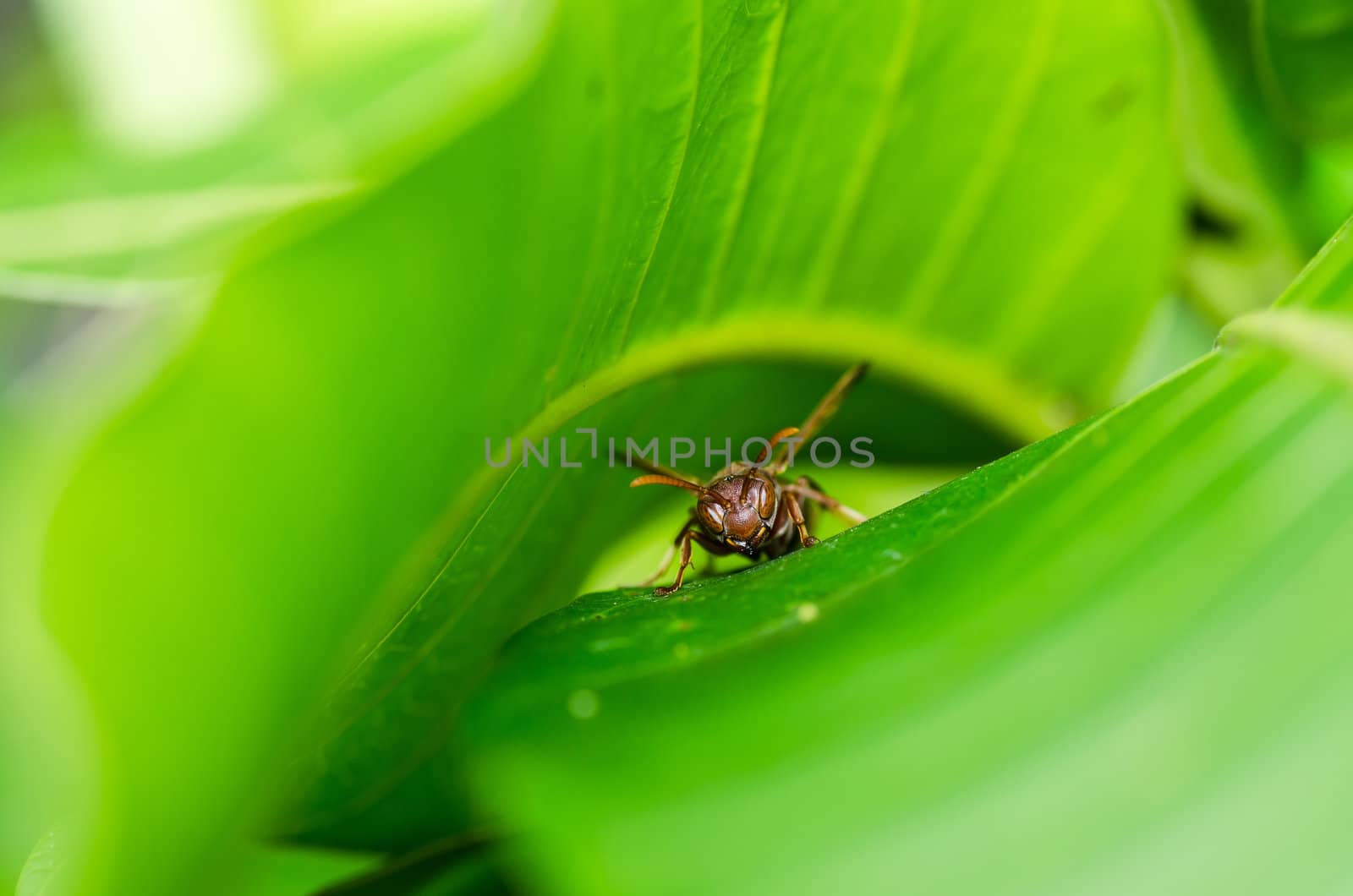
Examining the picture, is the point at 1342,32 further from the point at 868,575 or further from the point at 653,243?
the point at 868,575

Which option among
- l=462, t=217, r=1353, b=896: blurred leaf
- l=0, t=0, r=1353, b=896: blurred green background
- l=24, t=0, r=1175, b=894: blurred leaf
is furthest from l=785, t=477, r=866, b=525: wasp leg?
l=462, t=217, r=1353, b=896: blurred leaf

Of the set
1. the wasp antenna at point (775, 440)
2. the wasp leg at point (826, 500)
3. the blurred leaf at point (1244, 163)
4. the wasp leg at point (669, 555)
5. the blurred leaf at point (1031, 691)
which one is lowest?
the blurred leaf at point (1031, 691)

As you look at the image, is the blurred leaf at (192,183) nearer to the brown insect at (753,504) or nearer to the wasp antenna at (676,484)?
the wasp antenna at (676,484)

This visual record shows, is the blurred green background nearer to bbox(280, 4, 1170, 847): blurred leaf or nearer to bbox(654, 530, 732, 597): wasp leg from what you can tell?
bbox(280, 4, 1170, 847): blurred leaf

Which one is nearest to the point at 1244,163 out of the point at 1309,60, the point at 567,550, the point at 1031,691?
the point at 1309,60

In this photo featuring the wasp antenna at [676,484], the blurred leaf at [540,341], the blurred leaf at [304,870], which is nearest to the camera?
the blurred leaf at [540,341]

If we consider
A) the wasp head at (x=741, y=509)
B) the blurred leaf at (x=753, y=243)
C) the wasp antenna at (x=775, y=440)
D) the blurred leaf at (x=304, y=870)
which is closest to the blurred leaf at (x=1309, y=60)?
the blurred leaf at (x=753, y=243)

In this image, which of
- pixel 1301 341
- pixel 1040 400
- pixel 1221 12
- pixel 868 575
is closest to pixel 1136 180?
pixel 1221 12

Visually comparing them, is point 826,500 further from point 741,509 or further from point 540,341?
point 540,341
